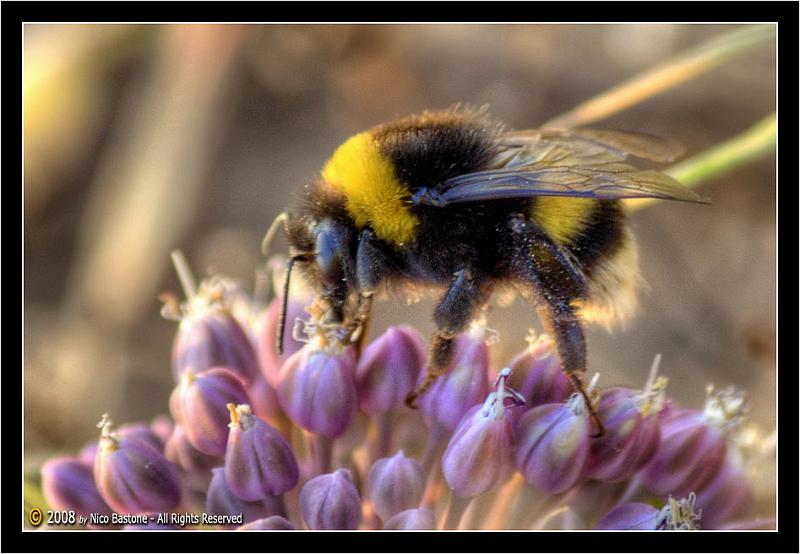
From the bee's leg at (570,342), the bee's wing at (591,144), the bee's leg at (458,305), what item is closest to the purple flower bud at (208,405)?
the bee's leg at (458,305)

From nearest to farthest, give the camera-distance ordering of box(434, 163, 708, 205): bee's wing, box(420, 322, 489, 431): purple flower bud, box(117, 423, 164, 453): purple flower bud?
box(434, 163, 708, 205): bee's wing → box(420, 322, 489, 431): purple flower bud → box(117, 423, 164, 453): purple flower bud

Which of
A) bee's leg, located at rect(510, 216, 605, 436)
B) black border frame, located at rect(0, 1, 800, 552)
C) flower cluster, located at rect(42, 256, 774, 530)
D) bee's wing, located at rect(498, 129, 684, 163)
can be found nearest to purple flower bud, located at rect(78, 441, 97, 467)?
flower cluster, located at rect(42, 256, 774, 530)

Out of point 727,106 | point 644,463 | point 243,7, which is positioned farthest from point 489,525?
point 727,106

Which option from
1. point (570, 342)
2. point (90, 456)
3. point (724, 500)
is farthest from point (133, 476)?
point (724, 500)

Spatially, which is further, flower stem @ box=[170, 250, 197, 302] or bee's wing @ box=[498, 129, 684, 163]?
flower stem @ box=[170, 250, 197, 302]

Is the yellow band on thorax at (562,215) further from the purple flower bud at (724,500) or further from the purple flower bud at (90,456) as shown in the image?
the purple flower bud at (90,456)

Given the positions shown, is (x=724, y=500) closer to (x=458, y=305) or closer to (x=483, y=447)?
(x=483, y=447)

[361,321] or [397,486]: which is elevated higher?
[361,321]

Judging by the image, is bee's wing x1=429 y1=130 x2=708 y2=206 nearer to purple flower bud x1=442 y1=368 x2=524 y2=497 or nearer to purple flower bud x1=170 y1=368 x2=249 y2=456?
purple flower bud x1=442 y1=368 x2=524 y2=497
